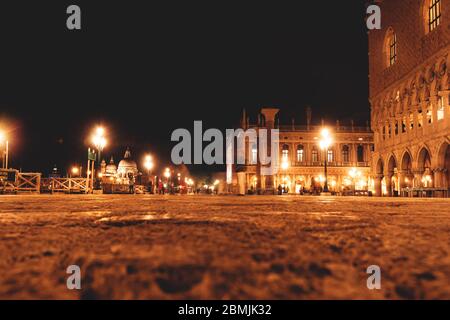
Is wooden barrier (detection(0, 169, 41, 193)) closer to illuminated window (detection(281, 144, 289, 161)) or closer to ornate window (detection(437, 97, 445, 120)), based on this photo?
ornate window (detection(437, 97, 445, 120))

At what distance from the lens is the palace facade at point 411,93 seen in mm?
21953

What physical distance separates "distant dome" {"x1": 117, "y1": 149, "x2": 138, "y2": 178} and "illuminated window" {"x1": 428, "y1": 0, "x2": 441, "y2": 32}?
50.8 meters

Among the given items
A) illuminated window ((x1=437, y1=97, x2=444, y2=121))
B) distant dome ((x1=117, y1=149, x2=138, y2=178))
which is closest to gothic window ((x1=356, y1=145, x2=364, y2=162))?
distant dome ((x1=117, y1=149, x2=138, y2=178))

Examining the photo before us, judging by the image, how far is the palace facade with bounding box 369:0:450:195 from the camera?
21953 millimetres

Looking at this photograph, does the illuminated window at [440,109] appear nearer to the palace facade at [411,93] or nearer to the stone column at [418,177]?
the palace facade at [411,93]

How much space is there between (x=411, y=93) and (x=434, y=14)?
5.18 meters

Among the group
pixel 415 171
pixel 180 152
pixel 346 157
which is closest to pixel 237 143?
pixel 346 157

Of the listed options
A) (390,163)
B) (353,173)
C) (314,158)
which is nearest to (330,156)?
(314,158)

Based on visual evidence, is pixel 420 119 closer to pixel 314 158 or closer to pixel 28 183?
pixel 28 183

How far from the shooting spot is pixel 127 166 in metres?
66.2

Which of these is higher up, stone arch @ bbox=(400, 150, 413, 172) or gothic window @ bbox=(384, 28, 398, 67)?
gothic window @ bbox=(384, 28, 398, 67)
